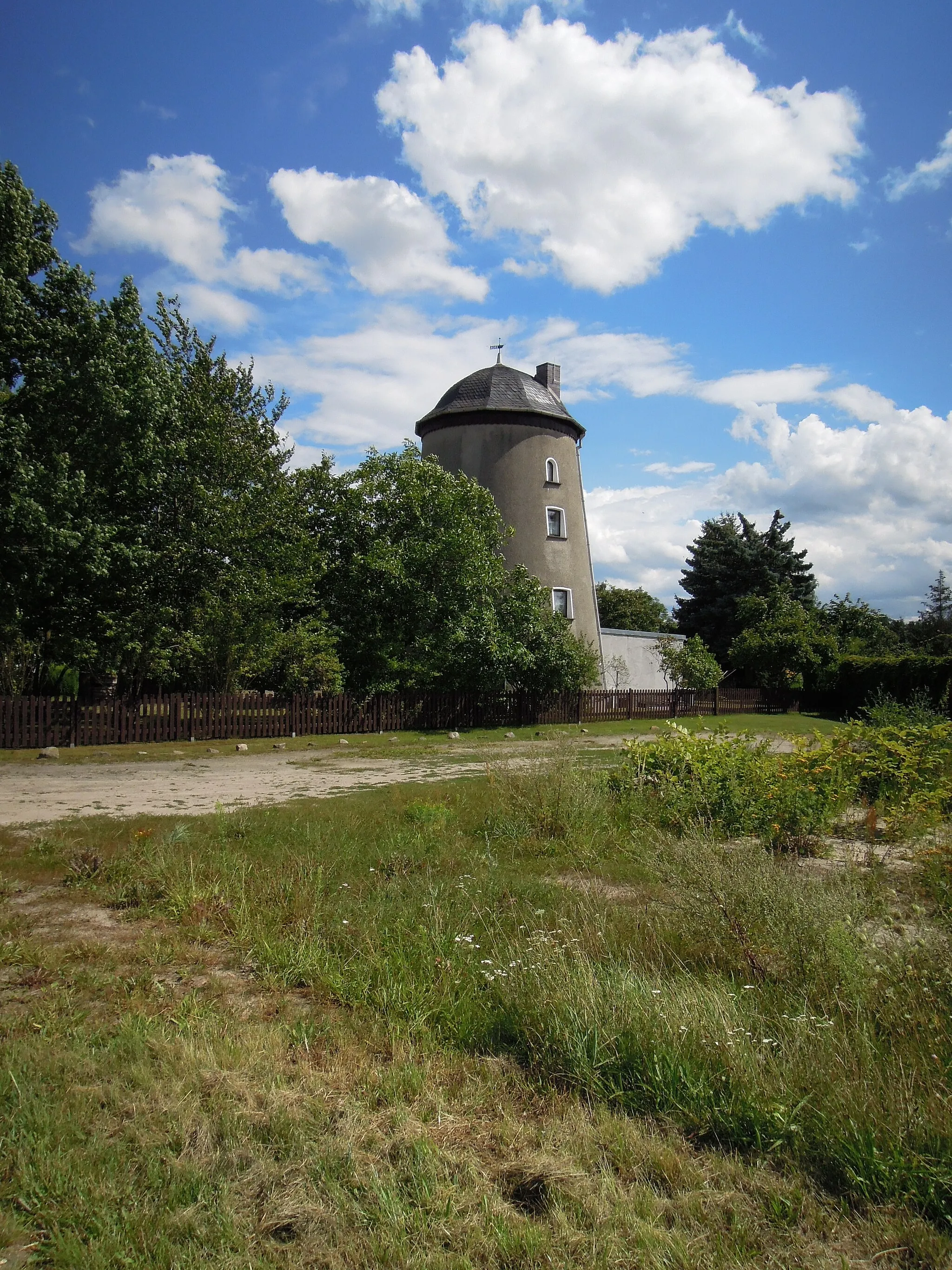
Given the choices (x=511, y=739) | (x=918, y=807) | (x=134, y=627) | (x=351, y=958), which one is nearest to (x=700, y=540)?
(x=511, y=739)

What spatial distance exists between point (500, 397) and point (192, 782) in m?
27.2

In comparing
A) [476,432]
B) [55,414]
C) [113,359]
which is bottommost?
[55,414]

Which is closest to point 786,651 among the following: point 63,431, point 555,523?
point 555,523

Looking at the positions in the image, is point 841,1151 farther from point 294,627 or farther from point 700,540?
point 700,540

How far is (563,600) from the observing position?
36969 mm

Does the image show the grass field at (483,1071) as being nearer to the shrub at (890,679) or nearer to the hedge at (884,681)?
the shrub at (890,679)

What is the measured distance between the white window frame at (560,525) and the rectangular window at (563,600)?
7.46 feet

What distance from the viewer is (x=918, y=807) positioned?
25.6 ft

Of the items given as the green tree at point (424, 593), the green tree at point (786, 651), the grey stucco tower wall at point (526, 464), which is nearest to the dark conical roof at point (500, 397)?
the grey stucco tower wall at point (526, 464)

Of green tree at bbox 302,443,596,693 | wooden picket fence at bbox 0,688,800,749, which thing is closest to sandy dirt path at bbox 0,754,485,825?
wooden picket fence at bbox 0,688,800,749

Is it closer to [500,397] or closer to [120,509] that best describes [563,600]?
[500,397]

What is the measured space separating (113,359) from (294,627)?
872cm

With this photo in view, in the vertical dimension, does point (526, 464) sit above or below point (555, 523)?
above

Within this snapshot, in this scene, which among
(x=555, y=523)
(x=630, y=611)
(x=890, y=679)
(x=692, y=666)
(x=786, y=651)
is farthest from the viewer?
(x=630, y=611)
